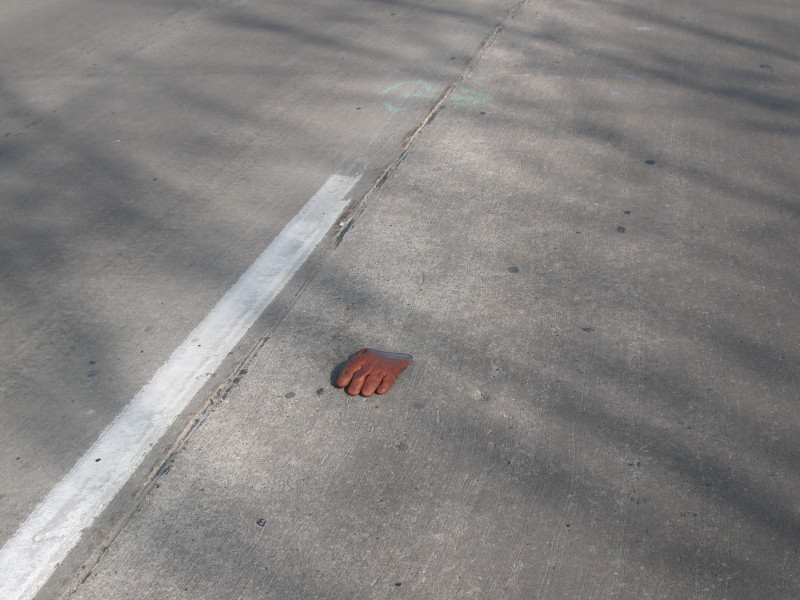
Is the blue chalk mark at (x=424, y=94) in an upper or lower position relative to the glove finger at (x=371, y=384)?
lower

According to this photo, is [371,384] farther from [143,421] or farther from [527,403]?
[143,421]

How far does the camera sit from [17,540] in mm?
→ 2832

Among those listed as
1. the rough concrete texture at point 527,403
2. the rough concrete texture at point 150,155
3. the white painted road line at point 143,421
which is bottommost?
the rough concrete texture at point 150,155

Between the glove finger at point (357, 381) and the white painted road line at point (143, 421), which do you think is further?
the glove finger at point (357, 381)

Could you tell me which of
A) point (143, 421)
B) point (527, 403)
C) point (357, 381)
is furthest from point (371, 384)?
point (143, 421)

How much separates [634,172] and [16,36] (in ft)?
20.3

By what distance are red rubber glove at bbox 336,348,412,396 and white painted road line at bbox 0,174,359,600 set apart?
63 cm

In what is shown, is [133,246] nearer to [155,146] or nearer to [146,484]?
[155,146]

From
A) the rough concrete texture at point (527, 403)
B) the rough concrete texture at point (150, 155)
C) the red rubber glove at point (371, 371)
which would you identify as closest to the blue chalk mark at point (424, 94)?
the rough concrete texture at point (150, 155)

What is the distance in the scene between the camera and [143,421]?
3.31 metres

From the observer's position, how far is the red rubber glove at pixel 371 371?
11.2 feet

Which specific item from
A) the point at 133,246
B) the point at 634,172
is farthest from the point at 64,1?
the point at 634,172

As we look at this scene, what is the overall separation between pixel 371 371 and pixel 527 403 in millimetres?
704

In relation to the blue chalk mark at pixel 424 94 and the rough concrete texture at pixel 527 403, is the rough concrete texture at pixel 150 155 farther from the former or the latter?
the rough concrete texture at pixel 527 403
